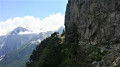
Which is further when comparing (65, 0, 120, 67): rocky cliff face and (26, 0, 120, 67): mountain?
(26, 0, 120, 67): mountain

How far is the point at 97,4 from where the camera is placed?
89062mm

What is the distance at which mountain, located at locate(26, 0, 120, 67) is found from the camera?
6241 cm

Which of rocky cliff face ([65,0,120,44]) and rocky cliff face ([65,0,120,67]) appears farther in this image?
rocky cliff face ([65,0,120,44])

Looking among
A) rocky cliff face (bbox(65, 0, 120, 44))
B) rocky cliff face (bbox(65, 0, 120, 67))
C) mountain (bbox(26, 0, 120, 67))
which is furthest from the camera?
rocky cliff face (bbox(65, 0, 120, 44))

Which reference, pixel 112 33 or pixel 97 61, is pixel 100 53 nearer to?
pixel 97 61

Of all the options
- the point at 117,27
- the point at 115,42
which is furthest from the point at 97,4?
the point at 115,42

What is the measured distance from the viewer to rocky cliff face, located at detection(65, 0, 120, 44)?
78.3 metres

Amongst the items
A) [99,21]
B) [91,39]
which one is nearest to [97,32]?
[91,39]

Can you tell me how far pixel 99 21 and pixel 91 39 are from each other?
928 centimetres

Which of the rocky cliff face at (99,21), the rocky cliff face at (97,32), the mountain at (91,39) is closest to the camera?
the rocky cliff face at (97,32)

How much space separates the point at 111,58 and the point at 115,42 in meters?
20.3

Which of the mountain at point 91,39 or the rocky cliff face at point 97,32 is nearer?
the rocky cliff face at point 97,32

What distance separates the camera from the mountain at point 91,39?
62.4 meters

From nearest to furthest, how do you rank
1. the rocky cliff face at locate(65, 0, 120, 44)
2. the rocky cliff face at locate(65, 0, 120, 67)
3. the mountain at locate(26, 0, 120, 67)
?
the rocky cliff face at locate(65, 0, 120, 67) → the mountain at locate(26, 0, 120, 67) → the rocky cliff face at locate(65, 0, 120, 44)
